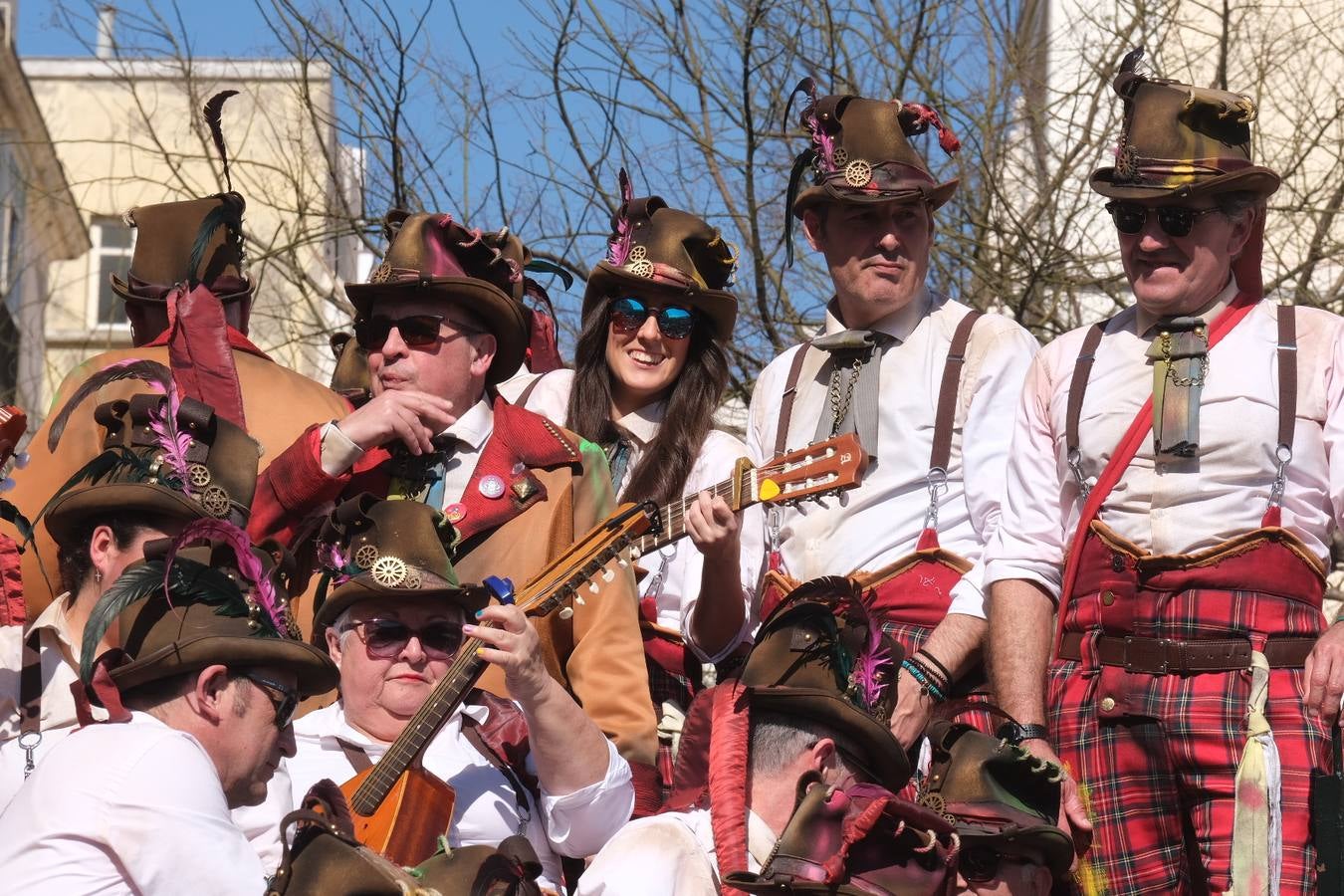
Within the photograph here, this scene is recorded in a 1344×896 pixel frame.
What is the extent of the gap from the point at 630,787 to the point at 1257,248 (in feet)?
7.36

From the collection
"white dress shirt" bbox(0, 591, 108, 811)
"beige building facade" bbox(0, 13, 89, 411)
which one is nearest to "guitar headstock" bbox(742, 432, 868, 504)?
"white dress shirt" bbox(0, 591, 108, 811)

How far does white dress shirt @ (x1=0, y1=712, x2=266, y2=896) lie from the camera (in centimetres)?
417

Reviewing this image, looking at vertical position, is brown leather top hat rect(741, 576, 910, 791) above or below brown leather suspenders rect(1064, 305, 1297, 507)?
below

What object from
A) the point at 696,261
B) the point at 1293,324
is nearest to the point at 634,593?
the point at 696,261

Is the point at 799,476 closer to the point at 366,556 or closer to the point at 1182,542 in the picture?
the point at 1182,542

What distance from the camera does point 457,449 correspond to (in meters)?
6.45

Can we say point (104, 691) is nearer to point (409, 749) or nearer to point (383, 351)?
point (409, 749)

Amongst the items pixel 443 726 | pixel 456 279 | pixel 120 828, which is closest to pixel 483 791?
pixel 443 726

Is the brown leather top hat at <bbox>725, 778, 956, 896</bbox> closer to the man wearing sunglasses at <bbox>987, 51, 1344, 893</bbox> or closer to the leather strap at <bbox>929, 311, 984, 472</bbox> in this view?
the man wearing sunglasses at <bbox>987, 51, 1344, 893</bbox>

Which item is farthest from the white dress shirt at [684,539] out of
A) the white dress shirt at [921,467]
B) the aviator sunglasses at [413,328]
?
the aviator sunglasses at [413,328]

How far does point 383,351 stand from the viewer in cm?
652

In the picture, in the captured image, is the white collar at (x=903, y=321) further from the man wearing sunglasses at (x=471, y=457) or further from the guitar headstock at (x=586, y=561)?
the guitar headstock at (x=586, y=561)

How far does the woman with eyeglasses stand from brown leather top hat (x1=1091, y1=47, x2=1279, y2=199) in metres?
1.44

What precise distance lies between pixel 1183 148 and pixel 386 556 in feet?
7.74
